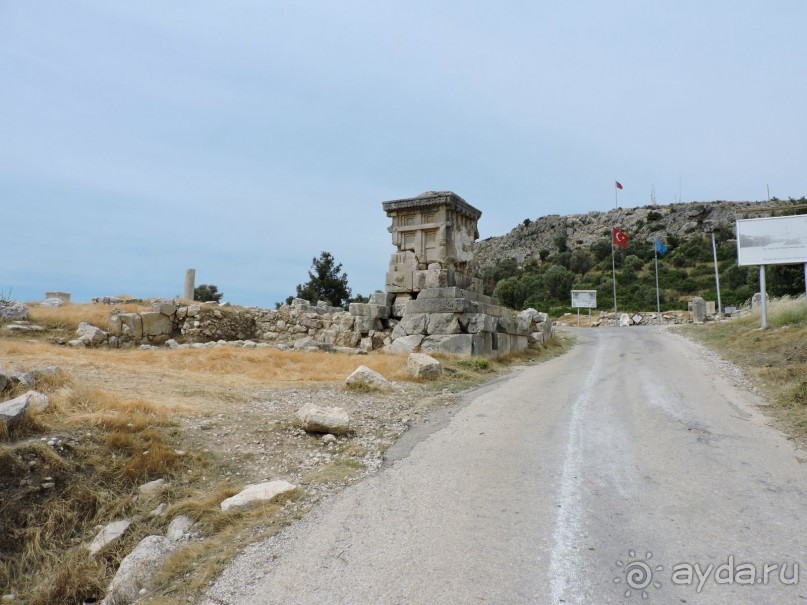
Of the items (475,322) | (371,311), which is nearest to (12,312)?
(371,311)

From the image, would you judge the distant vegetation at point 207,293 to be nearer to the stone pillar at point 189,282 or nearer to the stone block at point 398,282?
the stone pillar at point 189,282

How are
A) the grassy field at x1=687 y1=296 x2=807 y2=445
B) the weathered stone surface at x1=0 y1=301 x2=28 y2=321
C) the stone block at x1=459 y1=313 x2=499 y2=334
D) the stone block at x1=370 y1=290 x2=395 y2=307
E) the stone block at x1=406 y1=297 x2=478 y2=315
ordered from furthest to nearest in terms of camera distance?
the stone block at x1=370 y1=290 x2=395 y2=307
the weathered stone surface at x1=0 y1=301 x2=28 y2=321
the stone block at x1=406 y1=297 x2=478 y2=315
the stone block at x1=459 y1=313 x2=499 y2=334
the grassy field at x1=687 y1=296 x2=807 y2=445

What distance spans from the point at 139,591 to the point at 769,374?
417 inches

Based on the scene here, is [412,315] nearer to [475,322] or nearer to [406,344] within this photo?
[406,344]

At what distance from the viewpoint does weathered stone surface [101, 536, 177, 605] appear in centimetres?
354

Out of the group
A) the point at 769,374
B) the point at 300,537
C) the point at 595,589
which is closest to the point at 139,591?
the point at 300,537

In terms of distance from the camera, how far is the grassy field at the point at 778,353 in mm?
7332

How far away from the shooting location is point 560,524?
3.84 meters

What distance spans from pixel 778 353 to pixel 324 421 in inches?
453

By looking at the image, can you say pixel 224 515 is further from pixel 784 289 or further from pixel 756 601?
pixel 784 289

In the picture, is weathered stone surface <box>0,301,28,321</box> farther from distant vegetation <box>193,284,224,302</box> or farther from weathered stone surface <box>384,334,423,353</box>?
distant vegetation <box>193,284,224,302</box>

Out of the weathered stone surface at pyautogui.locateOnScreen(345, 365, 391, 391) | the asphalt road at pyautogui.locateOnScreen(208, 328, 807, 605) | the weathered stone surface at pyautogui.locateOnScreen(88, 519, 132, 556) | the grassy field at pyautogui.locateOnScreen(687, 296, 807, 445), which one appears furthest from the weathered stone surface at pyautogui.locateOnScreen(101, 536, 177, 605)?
the grassy field at pyautogui.locateOnScreen(687, 296, 807, 445)

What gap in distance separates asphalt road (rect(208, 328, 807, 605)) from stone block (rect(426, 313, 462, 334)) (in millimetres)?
6424

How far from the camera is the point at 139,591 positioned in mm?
3525
